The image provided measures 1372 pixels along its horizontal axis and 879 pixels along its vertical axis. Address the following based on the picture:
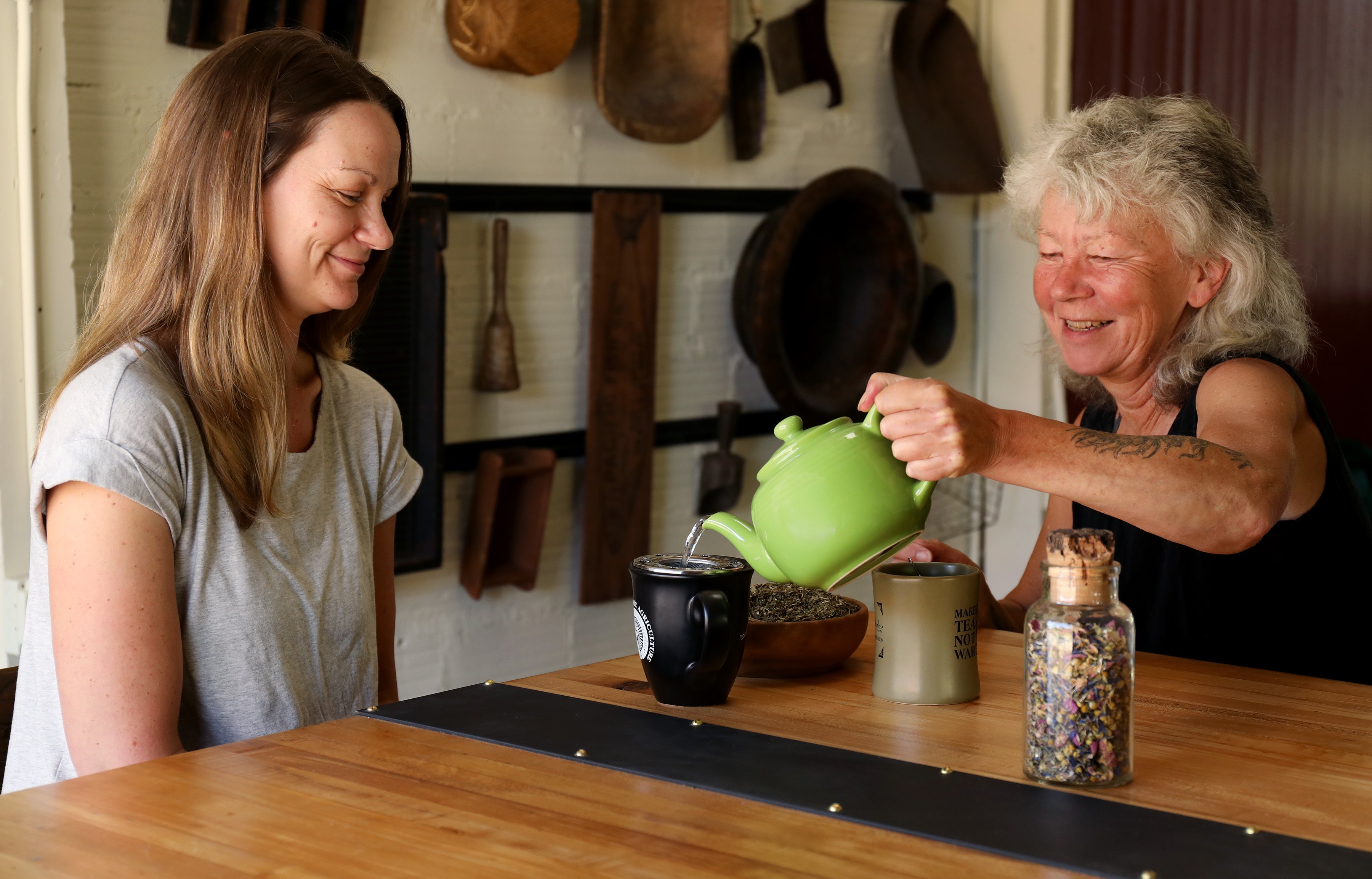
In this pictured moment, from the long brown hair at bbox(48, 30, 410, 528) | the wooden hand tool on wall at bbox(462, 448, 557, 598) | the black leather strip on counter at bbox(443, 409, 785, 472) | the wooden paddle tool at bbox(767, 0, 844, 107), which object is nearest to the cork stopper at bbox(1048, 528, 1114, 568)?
the long brown hair at bbox(48, 30, 410, 528)

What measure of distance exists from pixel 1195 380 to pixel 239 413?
1.15 metres

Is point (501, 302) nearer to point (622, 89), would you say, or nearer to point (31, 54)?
point (622, 89)

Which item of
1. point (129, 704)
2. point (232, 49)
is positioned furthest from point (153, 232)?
point (129, 704)

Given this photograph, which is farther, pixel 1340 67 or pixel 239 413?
pixel 1340 67

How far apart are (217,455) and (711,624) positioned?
0.57 m

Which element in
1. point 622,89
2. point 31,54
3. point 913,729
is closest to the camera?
point 913,729

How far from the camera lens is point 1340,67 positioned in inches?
131

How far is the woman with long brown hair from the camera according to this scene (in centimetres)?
131

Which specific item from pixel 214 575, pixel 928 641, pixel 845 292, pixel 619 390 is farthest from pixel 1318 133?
pixel 214 575

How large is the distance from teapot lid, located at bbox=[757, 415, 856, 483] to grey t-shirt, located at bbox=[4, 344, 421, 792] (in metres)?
0.61

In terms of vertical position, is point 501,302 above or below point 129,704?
above

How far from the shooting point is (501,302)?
9.05 ft

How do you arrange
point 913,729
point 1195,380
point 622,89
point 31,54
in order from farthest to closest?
point 622,89 < point 31,54 < point 1195,380 < point 913,729

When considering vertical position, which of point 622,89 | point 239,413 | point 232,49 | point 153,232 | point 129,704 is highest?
point 622,89
